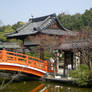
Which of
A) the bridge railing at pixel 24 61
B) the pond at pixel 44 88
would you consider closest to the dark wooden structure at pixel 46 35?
the bridge railing at pixel 24 61

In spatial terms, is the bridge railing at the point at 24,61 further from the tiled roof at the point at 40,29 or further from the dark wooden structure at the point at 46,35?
the tiled roof at the point at 40,29

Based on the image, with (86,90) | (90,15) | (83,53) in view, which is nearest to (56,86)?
(86,90)

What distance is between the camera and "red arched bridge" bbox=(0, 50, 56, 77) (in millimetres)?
9711

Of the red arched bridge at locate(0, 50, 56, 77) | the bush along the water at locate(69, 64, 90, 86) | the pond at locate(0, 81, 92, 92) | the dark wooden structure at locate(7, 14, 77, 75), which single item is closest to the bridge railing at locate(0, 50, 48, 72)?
the red arched bridge at locate(0, 50, 56, 77)

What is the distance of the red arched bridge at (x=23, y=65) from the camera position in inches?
382

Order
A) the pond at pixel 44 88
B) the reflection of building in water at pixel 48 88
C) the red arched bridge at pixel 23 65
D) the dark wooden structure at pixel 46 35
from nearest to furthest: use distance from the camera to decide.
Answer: the pond at pixel 44 88 < the reflection of building in water at pixel 48 88 < the red arched bridge at pixel 23 65 < the dark wooden structure at pixel 46 35

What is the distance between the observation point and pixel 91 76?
9.02 m

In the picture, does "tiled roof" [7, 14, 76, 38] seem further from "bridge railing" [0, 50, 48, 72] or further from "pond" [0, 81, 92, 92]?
"pond" [0, 81, 92, 92]

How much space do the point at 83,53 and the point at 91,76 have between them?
5.23 feet

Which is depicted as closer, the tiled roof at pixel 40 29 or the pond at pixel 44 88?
the pond at pixel 44 88

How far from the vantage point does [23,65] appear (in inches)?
421

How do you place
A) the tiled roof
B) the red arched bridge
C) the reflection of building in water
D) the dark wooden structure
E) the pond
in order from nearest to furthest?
the pond
the reflection of building in water
the red arched bridge
the dark wooden structure
the tiled roof

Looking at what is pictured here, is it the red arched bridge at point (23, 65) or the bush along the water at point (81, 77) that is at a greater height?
the red arched bridge at point (23, 65)

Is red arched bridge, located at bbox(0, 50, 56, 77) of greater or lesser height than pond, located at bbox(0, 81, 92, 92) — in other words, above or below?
above
